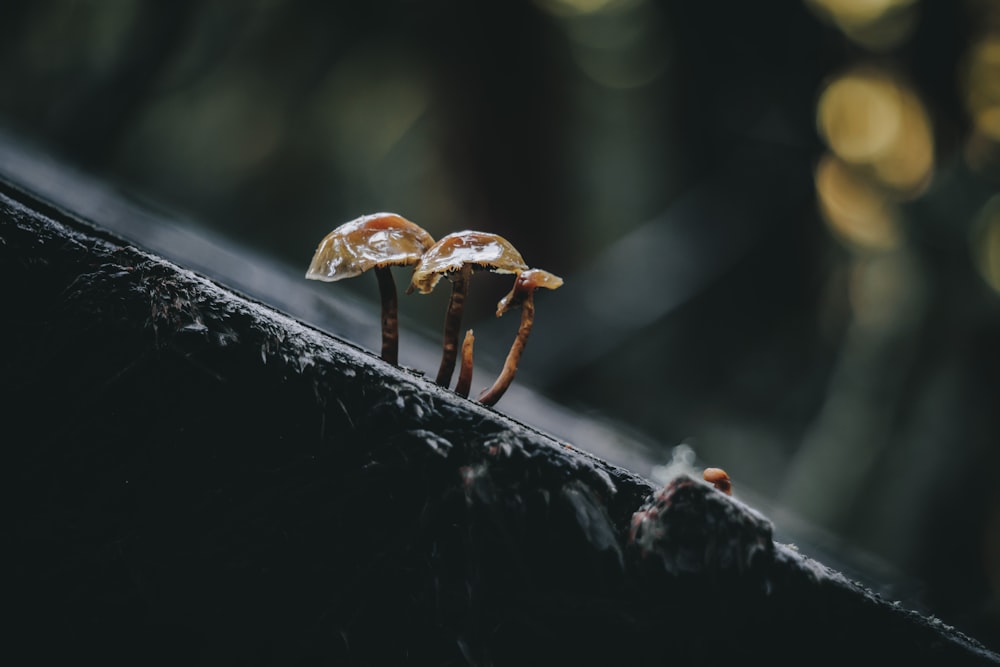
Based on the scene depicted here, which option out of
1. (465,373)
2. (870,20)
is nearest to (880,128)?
(870,20)

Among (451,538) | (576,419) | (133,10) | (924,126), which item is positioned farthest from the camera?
(924,126)

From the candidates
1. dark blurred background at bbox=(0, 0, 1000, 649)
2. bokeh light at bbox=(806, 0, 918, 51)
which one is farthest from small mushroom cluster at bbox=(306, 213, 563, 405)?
bokeh light at bbox=(806, 0, 918, 51)

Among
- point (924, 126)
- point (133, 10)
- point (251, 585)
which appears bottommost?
point (251, 585)

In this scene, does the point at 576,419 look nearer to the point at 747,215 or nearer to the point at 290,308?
the point at 290,308

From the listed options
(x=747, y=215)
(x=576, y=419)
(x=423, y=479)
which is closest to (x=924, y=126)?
(x=747, y=215)

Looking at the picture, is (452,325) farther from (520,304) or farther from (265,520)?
(265,520)

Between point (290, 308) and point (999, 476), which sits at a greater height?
point (999, 476)

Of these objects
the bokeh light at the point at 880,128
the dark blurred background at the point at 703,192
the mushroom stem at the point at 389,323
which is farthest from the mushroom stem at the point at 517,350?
the bokeh light at the point at 880,128

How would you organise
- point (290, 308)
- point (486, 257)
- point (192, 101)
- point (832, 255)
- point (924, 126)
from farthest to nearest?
1. point (832, 255)
2. point (924, 126)
3. point (192, 101)
4. point (290, 308)
5. point (486, 257)
